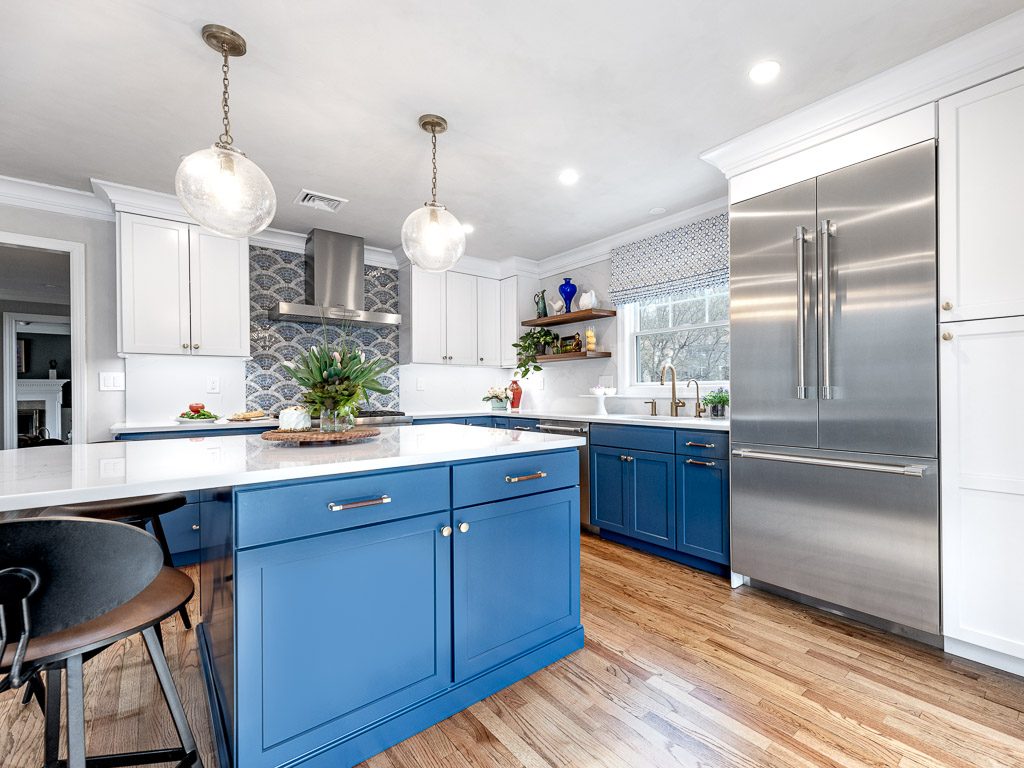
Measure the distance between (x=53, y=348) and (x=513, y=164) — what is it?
27.5 ft

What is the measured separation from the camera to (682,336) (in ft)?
12.9

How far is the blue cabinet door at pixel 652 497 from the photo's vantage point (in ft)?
10.2

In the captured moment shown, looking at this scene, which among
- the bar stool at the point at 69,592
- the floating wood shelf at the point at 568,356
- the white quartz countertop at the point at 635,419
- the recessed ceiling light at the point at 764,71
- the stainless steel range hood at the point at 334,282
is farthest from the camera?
the floating wood shelf at the point at 568,356

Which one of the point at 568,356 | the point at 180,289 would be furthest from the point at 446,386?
the point at 180,289

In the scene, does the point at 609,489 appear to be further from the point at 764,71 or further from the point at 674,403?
the point at 764,71

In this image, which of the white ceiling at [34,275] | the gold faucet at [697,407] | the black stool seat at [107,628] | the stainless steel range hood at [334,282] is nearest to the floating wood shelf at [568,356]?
the gold faucet at [697,407]

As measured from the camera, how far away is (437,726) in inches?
63.9

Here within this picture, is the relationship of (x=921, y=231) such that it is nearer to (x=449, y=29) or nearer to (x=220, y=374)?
(x=449, y=29)

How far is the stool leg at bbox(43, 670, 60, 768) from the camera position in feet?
4.18

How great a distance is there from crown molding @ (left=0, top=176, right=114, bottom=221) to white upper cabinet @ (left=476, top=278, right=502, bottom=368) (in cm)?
298

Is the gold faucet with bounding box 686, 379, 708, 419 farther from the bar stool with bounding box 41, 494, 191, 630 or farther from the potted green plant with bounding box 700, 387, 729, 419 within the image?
the bar stool with bounding box 41, 494, 191, 630

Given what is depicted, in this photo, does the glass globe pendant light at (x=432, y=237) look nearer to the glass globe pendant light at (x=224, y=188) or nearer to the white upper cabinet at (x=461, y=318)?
the glass globe pendant light at (x=224, y=188)

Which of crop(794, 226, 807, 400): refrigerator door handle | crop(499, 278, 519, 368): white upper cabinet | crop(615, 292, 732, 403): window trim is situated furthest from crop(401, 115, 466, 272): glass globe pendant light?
crop(499, 278, 519, 368): white upper cabinet

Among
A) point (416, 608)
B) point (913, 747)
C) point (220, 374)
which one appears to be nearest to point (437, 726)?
point (416, 608)
